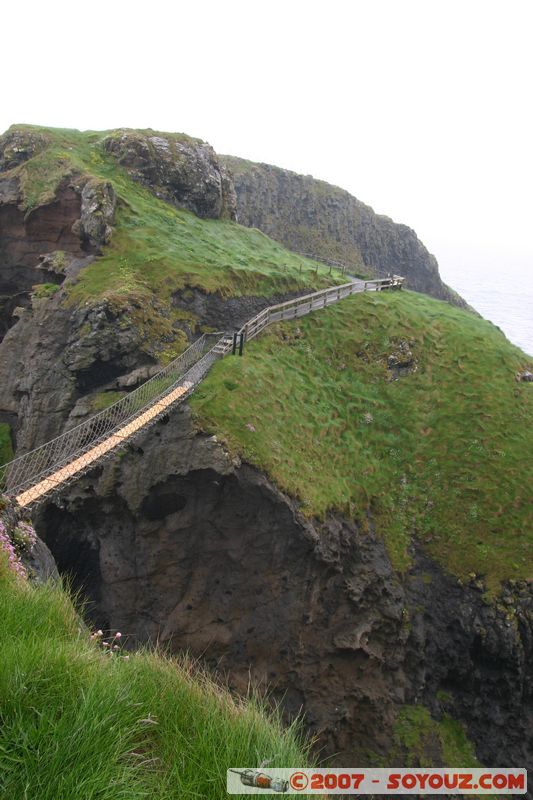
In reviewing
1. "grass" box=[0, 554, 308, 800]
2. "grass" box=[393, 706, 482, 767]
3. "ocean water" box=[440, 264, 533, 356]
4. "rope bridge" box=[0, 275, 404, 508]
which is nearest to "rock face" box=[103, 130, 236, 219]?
"rope bridge" box=[0, 275, 404, 508]

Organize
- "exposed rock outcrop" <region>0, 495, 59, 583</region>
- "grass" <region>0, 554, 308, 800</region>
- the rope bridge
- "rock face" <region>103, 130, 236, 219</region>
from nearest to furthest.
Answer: "grass" <region>0, 554, 308, 800</region>
"exposed rock outcrop" <region>0, 495, 59, 583</region>
the rope bridge
"rock face" <region>103, 130, 236, 219</region>

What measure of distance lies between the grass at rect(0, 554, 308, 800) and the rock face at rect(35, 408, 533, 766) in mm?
16219

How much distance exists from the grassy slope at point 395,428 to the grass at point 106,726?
16973 millimetres

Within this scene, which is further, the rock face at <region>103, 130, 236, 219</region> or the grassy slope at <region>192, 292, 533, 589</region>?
the rock face at <region>103, 130, 236, 219</region>

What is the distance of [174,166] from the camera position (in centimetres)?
4281

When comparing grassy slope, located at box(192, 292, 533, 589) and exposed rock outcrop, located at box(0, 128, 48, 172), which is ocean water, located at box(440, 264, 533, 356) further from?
exposed rock outcrop, located at box(0, 128, 48, 172)

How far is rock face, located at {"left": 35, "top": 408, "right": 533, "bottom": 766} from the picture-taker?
872 inches

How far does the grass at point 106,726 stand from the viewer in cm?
450

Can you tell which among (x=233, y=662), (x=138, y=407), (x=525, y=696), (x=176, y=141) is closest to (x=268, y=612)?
(x=233, y=662)

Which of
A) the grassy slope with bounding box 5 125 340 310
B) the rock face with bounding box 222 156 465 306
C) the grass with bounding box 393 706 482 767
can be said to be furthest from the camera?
the rock face with bounding box 222 156 465 306

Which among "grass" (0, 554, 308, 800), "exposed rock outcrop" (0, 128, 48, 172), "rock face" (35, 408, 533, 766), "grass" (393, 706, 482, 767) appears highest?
"exposed rock outcrop" (0, 128, 48, 172)

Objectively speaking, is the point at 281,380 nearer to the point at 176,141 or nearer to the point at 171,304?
the point at 171,304

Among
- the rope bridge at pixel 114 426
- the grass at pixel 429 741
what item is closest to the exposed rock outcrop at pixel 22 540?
the rope bridge at pixel 114 426

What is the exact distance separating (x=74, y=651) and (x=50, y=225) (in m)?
34.3
